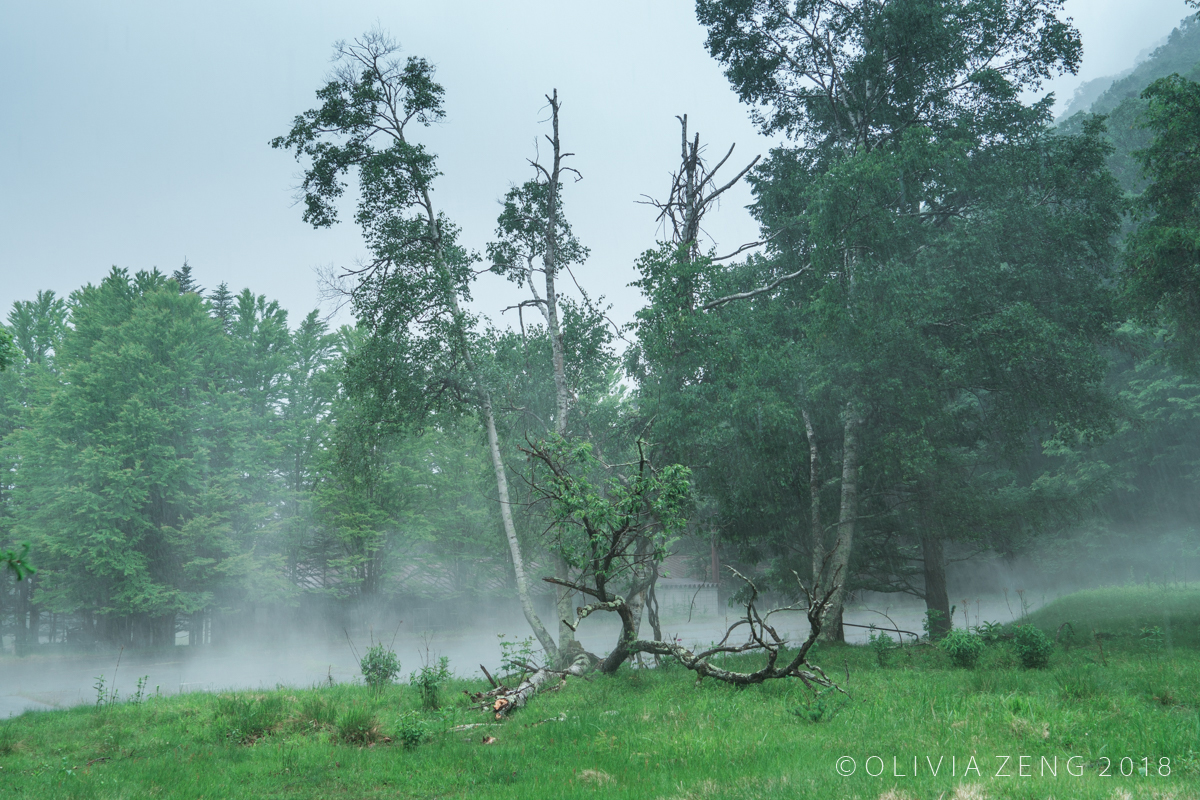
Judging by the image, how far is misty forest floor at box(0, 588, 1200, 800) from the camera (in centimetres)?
573

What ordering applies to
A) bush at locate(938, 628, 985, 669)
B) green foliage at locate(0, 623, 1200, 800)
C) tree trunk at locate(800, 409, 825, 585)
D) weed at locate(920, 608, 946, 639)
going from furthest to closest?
tree trunk at locate(800, 409, 825, 585) → weed at locate(920, 608, 946, 639) → bush at locate(938, 628, 985, 669) → green foliage at locate(0, 623, 1200, 800)

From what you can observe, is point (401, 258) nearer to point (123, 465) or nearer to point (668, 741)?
point (668, 741)

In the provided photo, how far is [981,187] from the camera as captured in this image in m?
15.7

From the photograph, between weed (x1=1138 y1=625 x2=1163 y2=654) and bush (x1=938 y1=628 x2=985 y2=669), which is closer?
bush (x1=938 y1=628 x2=985 y2=669)

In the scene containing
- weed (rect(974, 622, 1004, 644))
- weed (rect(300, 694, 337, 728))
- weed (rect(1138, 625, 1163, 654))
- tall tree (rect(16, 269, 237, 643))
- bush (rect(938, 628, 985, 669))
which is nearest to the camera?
weed (rect(300, 694, 337, 728))

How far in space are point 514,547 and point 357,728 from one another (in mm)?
8432

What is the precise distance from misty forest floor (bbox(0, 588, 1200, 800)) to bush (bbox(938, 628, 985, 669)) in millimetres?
313

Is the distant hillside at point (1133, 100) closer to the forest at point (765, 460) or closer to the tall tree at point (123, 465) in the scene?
the forest at point (765, 460)

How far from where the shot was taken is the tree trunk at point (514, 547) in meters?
16.4

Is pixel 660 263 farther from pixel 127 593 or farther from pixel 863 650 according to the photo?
pixel 127 593

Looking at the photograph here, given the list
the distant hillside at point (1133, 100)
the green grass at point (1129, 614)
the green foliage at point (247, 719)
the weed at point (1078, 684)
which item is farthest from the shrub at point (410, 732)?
the distant hillside at point (1133, 100)

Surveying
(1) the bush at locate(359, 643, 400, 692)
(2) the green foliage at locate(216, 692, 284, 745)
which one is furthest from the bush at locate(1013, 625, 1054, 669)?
(2) the green foliage at locate(216, 692, 284, 745)

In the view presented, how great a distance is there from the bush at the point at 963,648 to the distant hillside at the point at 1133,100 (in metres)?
9.31

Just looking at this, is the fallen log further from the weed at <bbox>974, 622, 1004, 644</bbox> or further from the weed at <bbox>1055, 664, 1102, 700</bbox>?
the weed at <bbox>974, 622, 1004, 644</bbox>
